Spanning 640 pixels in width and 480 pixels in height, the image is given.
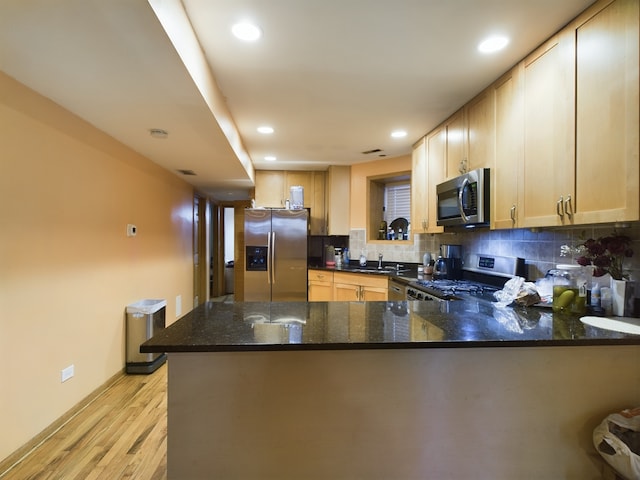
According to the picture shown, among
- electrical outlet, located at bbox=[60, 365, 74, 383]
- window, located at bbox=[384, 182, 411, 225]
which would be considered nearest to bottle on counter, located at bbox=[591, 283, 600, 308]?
window, located at bbox=[384, 182, 411, 225]

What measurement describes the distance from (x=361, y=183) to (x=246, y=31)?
9.82ft

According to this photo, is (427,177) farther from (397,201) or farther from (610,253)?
(610,253)

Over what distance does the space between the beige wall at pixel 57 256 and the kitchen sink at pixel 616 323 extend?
2.90 meters

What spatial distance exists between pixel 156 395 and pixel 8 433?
3.02ft

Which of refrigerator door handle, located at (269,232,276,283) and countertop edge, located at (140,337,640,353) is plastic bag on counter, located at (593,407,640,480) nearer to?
countertop edge, located at (140,337,640,353)

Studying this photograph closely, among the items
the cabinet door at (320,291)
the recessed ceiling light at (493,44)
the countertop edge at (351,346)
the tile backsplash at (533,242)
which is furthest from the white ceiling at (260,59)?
the cabinet door at (320,291)

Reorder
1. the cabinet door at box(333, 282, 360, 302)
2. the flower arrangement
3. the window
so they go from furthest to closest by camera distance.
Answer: the window
the cabinet door at box(333, 282, 360, 302)
the flower arrangement

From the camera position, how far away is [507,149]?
2.00m

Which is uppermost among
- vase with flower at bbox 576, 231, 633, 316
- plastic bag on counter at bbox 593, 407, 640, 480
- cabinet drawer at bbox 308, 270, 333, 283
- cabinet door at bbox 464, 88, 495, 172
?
cabinet door at bbox 464, 88, 495, 172

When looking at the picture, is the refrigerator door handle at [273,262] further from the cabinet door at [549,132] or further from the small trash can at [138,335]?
the cabinet door at [549,132]

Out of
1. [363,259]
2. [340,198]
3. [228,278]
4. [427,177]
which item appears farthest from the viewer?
[228,278]

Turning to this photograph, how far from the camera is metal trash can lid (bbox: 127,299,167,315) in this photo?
2906mm

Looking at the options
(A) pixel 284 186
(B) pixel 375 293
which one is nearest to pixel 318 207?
(A) pixel 284 186

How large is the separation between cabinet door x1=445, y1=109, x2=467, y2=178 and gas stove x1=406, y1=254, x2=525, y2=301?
2.58 feet
